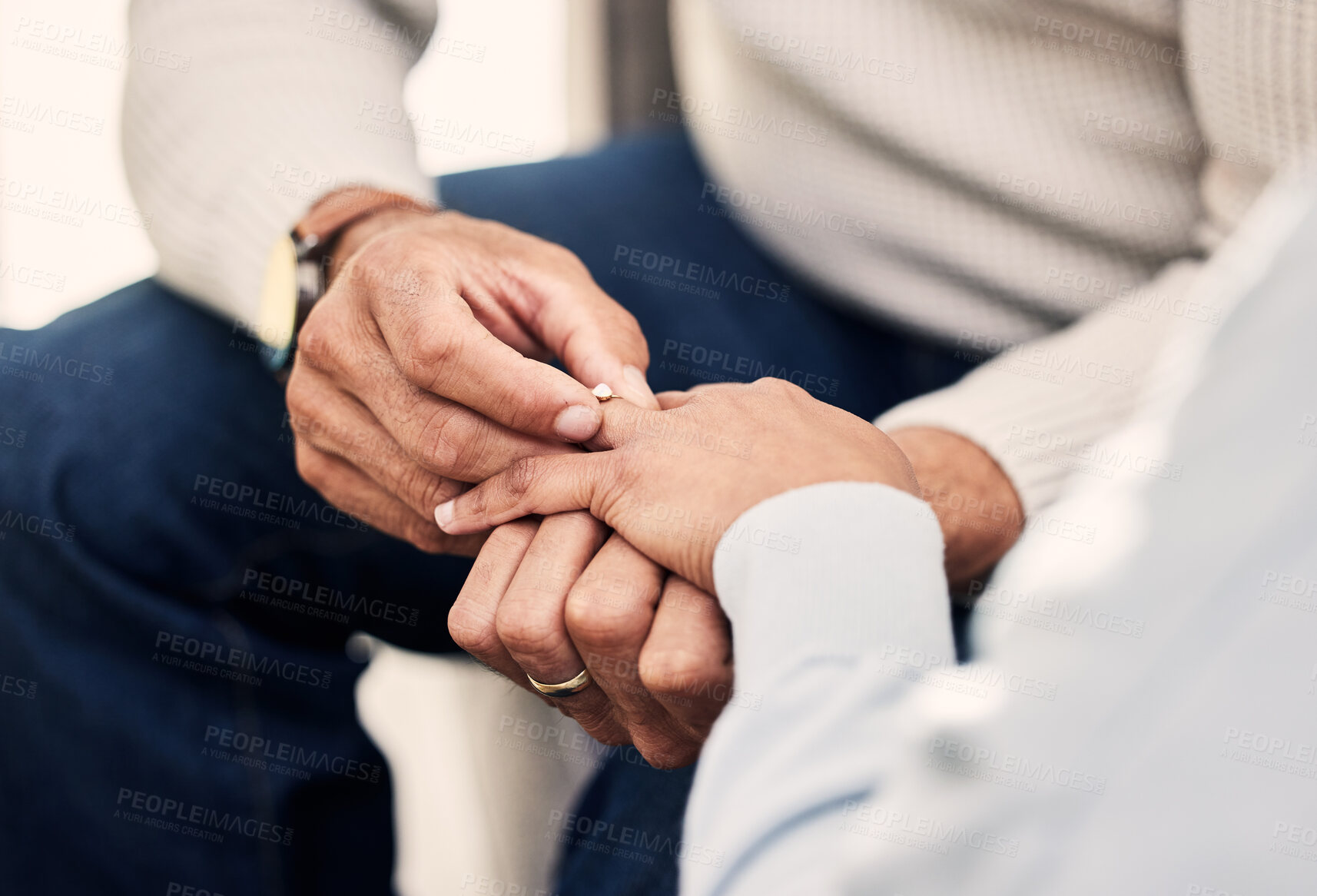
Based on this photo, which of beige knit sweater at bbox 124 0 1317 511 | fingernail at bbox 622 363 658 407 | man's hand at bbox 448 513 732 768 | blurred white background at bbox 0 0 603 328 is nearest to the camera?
man's hand at bbox 448 513 732 768

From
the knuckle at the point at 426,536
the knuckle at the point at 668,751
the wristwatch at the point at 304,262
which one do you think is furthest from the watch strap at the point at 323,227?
the knuckle at the point at 668,751

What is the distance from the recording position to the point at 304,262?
590mm

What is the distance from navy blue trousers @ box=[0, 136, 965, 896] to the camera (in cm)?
58

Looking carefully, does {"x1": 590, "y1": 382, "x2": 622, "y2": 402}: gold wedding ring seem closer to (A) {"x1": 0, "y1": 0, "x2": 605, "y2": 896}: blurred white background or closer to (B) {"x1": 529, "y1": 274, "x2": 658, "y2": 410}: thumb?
(B) {"x1": 529, "y1": 274, "x2": 658, "y2": 410}: thumb

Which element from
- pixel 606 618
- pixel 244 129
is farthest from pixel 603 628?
pixel 244 129

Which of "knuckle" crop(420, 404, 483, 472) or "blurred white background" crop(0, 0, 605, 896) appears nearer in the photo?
"knuckle" crop(420, 404, 483, 472)

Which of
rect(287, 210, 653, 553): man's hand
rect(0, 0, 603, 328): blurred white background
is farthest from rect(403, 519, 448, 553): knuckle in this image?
rect(0, 0, 603, 328): blurred white background

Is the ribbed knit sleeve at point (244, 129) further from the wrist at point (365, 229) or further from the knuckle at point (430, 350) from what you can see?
the knuckle at point (430, 350)

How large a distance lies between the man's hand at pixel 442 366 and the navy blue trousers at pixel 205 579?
10 cm

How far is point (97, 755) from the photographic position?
1.97 ft

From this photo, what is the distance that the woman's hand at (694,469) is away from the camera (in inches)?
14.8

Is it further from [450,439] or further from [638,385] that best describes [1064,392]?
[450,439]

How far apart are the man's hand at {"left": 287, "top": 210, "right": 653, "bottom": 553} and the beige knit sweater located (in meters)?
0.14

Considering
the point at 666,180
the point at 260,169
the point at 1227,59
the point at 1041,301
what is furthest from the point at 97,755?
the point at 1227,59
